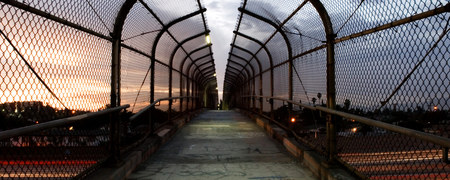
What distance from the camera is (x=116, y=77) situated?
4.04 metres

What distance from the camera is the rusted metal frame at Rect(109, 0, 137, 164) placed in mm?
3733

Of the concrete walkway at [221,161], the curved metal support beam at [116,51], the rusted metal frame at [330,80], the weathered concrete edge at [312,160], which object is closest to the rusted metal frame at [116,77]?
the curved metal support beam at [116,51]

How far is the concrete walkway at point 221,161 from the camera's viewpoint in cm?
394

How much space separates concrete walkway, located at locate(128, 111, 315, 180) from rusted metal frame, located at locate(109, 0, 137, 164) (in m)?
0.46

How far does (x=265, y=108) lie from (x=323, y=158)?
563cm

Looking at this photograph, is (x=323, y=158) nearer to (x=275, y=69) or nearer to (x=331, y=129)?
(x=331, y=129)

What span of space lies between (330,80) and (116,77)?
2756 mm

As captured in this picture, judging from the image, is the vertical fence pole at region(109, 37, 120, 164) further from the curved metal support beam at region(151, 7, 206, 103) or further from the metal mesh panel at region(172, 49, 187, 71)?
the metal mesh panel at region(172, 49, 187, 71)

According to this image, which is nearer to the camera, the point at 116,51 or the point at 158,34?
the point at 116,51

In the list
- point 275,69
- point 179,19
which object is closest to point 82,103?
point 179,19

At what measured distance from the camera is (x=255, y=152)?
5.29 meters

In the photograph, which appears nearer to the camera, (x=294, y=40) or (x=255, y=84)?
(x=294, y=40)

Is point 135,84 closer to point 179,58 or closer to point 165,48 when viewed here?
point 165,48

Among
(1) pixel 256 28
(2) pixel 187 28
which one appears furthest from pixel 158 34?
(1) pixel 256 28
